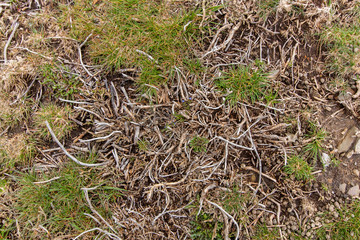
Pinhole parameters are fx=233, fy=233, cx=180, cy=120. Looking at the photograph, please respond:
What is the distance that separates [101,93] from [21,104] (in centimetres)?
92

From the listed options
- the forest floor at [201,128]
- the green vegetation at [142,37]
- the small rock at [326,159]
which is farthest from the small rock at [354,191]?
the green vegetation at [142,37]

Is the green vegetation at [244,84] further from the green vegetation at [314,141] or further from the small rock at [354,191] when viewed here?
the small rock at [354,191]

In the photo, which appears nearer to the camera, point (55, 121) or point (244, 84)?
point (244, 84)

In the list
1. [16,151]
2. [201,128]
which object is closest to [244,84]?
[201,128]

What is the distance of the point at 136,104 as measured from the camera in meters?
2.29

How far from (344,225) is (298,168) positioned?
712 millimetres

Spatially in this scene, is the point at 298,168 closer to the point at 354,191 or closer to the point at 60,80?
the point at 354,191

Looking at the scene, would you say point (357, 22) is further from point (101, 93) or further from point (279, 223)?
point (101, 93)

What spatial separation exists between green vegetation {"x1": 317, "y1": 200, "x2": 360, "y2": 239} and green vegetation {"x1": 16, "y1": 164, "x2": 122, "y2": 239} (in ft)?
6.65

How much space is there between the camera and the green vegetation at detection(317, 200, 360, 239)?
222 centimetres

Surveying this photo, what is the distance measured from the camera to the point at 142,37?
231 cm

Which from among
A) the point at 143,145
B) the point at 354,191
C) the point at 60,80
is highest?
the point at 60,80

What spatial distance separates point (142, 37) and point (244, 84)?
3.61ft

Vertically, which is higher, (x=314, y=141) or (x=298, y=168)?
(x=314, y=141)
